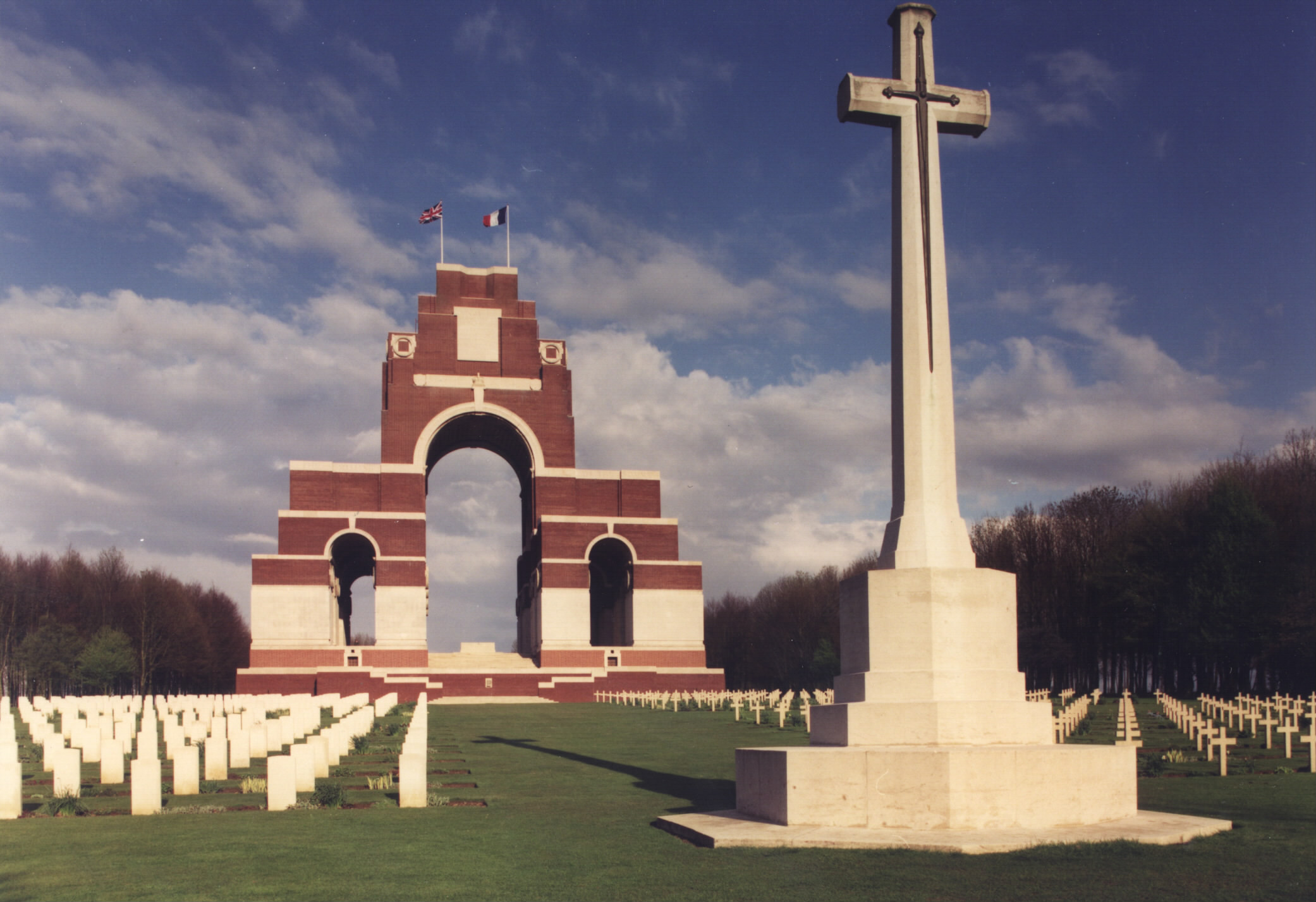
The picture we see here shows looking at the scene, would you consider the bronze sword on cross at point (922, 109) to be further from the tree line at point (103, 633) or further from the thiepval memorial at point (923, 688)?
the tree line at point (103, 633)

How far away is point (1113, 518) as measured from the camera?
52156mm

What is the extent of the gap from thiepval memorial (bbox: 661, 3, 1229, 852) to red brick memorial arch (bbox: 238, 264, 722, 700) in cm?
3923

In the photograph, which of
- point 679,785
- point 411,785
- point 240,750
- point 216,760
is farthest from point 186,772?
point 679,785

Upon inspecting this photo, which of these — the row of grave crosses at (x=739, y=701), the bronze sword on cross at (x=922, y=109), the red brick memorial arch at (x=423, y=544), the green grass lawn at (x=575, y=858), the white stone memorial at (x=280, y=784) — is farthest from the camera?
the red brick memorial arch at (x=423, y=544)

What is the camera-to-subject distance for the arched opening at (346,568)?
164 ft

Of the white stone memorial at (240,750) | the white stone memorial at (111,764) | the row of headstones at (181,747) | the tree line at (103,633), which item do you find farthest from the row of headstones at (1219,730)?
the tree line at (103,633)

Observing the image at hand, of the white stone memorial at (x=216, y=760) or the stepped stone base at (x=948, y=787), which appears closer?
the stepped stone base at (x=948, y=787)

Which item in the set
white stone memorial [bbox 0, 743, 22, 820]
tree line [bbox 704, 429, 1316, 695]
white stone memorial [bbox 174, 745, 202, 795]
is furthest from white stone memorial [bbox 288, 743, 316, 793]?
tree line [bbox 704, 429, 1316, 695]

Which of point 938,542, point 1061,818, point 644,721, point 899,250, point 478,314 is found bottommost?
point 644,721

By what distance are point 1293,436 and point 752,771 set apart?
43947 millimetres

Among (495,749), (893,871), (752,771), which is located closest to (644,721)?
(495,749)

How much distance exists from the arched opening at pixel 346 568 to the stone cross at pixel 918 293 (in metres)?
41.9

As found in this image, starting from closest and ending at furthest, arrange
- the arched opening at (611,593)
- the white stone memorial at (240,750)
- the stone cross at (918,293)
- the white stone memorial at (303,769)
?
the stone cross at (918,293) < the white stone memorial at (303,769) < the white stone memorial at (240,750) < the arched opening at (611,593)

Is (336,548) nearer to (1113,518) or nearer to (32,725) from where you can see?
(32,725)
